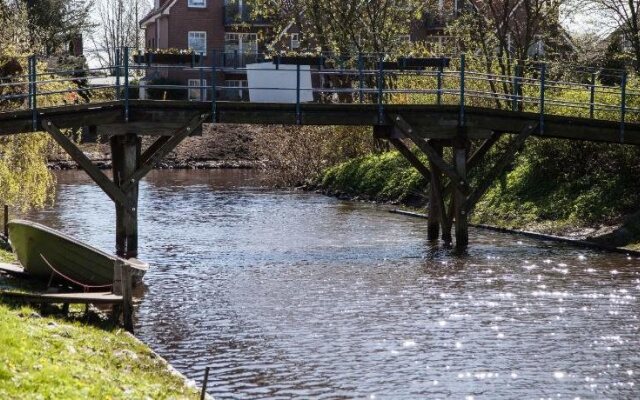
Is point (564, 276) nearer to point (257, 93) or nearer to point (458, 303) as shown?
point (458, 303)

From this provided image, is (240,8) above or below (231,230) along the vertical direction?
above

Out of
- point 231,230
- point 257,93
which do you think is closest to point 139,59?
point 257,93

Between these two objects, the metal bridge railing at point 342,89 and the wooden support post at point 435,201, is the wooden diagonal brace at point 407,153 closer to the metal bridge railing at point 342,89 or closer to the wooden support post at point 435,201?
the wooden support post at point 435,201

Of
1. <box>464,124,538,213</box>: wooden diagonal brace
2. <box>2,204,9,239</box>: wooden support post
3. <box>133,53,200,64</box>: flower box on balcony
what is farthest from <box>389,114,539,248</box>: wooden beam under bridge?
<box>2,204,9,239</box>: wooden support post

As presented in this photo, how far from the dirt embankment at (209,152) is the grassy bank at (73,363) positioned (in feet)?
158

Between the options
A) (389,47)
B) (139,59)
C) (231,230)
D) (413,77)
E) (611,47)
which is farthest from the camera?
(389,47)

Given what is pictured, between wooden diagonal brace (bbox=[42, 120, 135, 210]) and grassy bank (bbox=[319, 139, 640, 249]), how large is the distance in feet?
36.4

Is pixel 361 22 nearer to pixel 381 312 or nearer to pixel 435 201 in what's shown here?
pixel 435 201

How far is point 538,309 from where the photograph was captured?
18.9 meters

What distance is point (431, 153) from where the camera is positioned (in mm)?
26906

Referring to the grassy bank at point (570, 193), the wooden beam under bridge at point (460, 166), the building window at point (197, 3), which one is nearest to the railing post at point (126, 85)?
the wooden beam under bridge at point (460, 166)

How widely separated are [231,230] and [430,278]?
34.4 feet

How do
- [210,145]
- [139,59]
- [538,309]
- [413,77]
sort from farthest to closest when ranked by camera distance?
[210,145] < [413,77] < [139,59] < [538,309]

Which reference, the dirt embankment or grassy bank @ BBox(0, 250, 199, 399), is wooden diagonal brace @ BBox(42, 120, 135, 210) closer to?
grassy bank @ BBox(0, 250, 199, 399)
